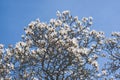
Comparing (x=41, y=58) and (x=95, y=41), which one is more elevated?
(x=95, y=41)

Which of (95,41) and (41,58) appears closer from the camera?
(41,58)

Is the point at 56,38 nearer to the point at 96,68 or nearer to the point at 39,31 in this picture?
the point at 39,31

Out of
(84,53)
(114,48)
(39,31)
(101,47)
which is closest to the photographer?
(84,53)

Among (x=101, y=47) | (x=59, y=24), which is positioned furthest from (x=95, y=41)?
(x=59, y=24)

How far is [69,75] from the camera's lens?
3603 centimetres

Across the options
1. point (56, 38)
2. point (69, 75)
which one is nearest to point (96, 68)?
point (69, 75)

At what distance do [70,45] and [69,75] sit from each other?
13.6ft

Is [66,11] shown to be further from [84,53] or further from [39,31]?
[84,53]

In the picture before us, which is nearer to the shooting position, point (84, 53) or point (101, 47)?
point (84, 53)

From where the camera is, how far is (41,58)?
114 ft

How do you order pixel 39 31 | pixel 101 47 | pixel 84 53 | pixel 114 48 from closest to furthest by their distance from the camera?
1. pixel 84 53
2. pixel 39 31
3. pixel 101 47
4. pixel 114 48

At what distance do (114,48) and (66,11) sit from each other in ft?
23.7

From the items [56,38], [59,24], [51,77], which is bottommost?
[51,77]

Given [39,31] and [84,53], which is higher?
[39,31]
